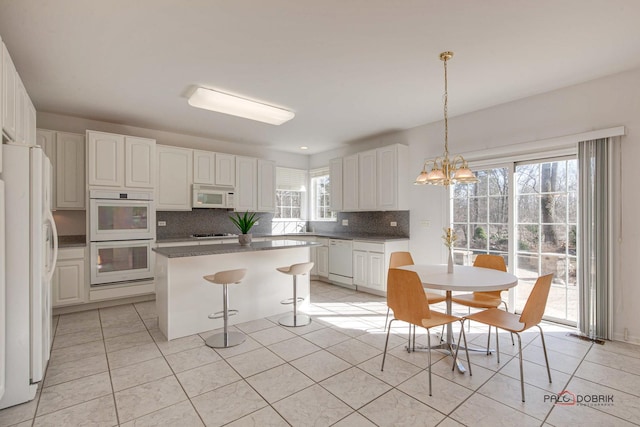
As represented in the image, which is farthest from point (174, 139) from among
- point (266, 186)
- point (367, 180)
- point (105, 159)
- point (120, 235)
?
point (367, 180)

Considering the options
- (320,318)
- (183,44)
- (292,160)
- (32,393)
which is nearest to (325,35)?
(183,44)

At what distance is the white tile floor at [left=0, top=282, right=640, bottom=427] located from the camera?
76.3 inches

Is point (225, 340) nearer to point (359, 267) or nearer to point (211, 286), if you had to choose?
point (211, 286)

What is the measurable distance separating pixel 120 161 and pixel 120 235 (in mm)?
1037

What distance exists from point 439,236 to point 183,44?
13.0 ft

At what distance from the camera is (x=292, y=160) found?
679 centimetres

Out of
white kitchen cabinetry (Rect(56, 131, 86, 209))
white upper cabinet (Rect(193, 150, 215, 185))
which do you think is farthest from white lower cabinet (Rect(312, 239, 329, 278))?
white kitchen cabinetry (Rect(56, 131, 86, 209))

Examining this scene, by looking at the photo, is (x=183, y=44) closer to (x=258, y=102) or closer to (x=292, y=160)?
(x=258, y=102)

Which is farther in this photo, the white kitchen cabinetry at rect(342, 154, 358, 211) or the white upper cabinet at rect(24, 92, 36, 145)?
the white kitchen cabinetry at rect(342, 154, 358, 211)

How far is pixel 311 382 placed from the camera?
2342mm

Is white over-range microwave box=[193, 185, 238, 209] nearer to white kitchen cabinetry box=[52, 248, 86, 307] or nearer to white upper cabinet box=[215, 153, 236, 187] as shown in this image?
white upper cabinet box=[215, 153, 236, 187]

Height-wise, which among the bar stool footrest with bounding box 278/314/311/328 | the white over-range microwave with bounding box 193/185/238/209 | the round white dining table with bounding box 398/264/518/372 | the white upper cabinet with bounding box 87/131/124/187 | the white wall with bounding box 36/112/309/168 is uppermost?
the white wall with bounding box 36/112/309/168

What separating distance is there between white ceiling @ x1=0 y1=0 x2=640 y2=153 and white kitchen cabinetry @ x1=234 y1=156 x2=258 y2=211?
1.72m

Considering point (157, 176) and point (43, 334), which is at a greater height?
point (157, 176)
